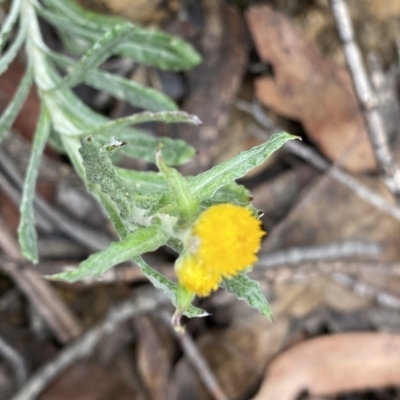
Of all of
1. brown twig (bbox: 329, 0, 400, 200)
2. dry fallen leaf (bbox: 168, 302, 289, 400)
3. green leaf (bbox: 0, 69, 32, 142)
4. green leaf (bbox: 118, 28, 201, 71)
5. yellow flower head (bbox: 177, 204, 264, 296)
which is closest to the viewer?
yellow flower head (bbox: 177, 204, 264, 296)

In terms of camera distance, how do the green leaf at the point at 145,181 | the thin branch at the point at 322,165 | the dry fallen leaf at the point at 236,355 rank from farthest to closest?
the thin branch at the point at 322,165 → the dry fallen leaf at the point at 236,355 → the green leaf at the point at 145,181

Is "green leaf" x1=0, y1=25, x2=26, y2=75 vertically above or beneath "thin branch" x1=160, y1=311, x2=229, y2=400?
above

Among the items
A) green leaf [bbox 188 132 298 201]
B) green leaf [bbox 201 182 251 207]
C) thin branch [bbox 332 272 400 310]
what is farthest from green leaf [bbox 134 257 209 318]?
thin branch [bbox 332 272 400 310]

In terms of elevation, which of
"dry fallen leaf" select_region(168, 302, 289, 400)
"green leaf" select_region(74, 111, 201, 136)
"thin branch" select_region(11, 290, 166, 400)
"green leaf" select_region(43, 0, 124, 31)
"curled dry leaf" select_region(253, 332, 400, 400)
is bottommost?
"curled dry leaf" select_region(253, 332, 400, 400)

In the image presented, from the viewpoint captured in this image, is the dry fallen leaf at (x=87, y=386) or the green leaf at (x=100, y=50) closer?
the green leaf at (x=100, y=50)

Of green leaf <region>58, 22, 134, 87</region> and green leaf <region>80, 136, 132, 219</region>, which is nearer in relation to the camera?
green leaf <region>80, 136, 132, 219</region>

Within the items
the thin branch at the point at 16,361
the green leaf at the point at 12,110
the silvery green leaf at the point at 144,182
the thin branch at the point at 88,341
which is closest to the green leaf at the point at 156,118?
the silvery green leaf at the point at 144,182

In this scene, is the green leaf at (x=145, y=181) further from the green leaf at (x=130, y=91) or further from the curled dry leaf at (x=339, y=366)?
the curled dry leaf at (x=339, y=366)

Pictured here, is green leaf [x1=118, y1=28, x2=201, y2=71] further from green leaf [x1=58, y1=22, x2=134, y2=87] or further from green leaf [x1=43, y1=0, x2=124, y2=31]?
green leaf [x1=58, y1=22, x2=134, y2=87]

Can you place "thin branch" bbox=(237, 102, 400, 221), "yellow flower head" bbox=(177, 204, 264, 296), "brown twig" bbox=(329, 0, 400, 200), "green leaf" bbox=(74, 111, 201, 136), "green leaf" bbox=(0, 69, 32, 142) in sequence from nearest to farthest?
"yellow flower head" bbox=(177, 204, 264, 296)
"green leaf" bbox=(74, 111, 201, 136)
"green leaf" bbox=(0, 69, 32, 142)
"brown twig" bbox=(329, 0, 400, 200)
"thin branch" bbox=(237, 102, 400, 221)

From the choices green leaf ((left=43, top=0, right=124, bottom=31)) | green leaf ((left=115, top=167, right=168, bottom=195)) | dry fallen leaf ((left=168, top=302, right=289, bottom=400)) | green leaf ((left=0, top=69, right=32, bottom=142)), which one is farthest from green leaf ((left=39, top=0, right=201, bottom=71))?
dry fallen leaf ((left=168, top=302, right=289, bottom=400))
